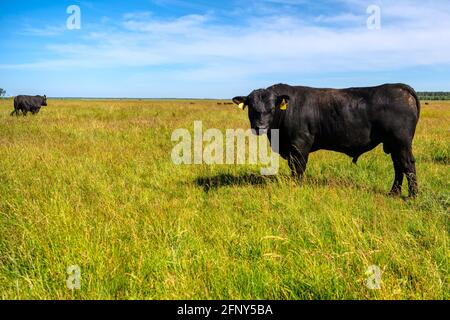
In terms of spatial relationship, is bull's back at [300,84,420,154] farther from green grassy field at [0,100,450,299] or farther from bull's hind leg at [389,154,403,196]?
green grassy field at [0,100,450,299]

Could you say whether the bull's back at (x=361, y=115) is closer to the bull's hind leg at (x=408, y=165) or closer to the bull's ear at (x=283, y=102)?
the bull's hind leg at (x=408, y=165)

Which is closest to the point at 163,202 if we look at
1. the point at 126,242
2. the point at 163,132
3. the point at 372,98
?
the point at 126,242

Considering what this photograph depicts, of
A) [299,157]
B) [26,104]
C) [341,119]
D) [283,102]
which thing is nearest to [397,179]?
[341,119]

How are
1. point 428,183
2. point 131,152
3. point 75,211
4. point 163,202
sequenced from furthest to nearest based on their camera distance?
1. point 131,152
2. point 428,183
3. point 163,202
4. point 75,211

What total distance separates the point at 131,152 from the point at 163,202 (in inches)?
178

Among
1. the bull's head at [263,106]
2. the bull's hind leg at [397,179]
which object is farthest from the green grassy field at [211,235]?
the bull's head at [263,106]

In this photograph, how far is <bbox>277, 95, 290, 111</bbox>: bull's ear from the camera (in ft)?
20.8

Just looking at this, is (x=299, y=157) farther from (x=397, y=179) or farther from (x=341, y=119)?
(x=397, y=179)

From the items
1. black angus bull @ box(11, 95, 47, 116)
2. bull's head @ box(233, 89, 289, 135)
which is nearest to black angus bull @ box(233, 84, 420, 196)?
bull's head @ box(233, 89, 289, 135)

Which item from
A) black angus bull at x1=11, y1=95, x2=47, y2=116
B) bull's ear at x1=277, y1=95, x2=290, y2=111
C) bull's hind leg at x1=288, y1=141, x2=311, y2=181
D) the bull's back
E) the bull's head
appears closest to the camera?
the bull's back

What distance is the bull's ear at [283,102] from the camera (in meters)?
6.33

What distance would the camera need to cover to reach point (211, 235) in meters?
3.85
